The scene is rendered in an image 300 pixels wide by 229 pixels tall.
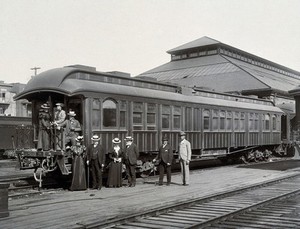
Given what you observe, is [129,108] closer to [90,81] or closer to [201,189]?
[90,81]

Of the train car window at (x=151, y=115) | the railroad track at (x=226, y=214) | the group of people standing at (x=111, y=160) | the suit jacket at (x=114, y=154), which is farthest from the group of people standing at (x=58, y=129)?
the railroad track at (x=226, y=214)

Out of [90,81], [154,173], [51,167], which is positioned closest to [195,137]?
[154,173]

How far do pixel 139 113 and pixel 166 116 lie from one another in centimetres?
177

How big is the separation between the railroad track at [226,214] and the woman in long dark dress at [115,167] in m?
3.25

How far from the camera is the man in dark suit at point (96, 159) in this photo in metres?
11.8

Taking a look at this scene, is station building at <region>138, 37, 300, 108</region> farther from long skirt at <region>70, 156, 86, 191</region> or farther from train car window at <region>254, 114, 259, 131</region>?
long skirt at <region>70, 156, 86, 191</region>

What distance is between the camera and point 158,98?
607 inches

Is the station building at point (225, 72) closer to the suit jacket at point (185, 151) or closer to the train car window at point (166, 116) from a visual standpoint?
the train car window at point (166, 116)

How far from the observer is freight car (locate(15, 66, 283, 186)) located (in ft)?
40.6

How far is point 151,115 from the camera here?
1503cm

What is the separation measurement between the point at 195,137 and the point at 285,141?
11.3 m

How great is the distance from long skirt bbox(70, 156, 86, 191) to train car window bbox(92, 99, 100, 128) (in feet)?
4.59

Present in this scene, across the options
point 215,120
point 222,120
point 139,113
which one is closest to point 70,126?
point 139,113

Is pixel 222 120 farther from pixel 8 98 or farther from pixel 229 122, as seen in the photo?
pixel 8 98
